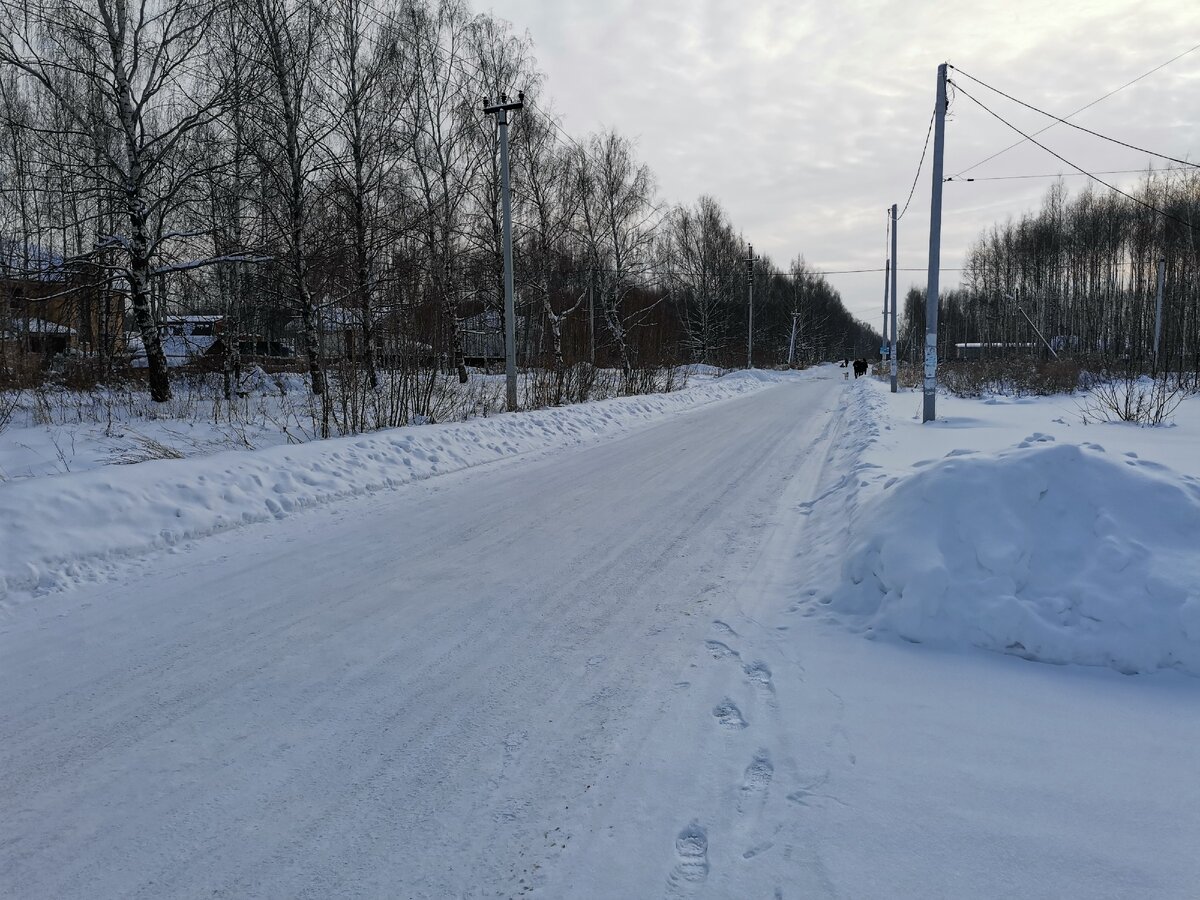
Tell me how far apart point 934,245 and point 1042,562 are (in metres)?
11.8

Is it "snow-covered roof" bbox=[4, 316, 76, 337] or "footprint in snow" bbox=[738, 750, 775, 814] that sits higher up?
"snow-covered roof" bbox=[4, 316, 76, 337]

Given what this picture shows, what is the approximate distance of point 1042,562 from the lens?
12.4 ft

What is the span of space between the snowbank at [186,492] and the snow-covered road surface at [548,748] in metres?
0.65

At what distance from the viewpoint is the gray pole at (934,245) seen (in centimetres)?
1312

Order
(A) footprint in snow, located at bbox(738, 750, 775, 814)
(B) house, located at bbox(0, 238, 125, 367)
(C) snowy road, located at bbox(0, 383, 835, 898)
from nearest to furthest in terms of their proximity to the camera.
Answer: (C) snowy road, located at bbox(0, 383, 835, 898), (A) footprint in snow, located at bbox(738, 750, 775, 814), (B) house, located at bbox(0, 238, 125, 367)

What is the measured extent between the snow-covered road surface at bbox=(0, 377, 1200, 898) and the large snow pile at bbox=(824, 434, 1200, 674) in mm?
175

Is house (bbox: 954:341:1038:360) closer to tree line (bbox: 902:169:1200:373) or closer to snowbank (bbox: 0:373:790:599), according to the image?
tree line (bbox: 902:169:1200:373)

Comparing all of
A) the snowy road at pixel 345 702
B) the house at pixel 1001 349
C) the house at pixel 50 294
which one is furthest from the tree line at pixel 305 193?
the house at pixel 1001 349

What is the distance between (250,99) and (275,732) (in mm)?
18368

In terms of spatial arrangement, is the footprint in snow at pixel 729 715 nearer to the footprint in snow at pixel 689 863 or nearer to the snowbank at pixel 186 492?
the footprint in snow at pixel 689 863

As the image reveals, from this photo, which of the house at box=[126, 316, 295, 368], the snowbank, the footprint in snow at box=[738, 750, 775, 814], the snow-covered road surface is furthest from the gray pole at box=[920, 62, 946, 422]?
the house at box=[126, 316, 295, 368]

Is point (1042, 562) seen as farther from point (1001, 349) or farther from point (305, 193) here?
point (1001, 349)

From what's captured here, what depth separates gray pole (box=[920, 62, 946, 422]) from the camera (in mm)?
13117

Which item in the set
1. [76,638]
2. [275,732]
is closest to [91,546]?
[76,638]
